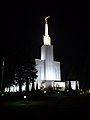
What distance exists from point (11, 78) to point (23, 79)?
12.8 meters

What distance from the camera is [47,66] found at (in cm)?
8444

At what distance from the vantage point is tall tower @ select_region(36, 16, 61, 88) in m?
82.2

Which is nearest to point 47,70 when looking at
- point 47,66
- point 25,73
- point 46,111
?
point 47,66

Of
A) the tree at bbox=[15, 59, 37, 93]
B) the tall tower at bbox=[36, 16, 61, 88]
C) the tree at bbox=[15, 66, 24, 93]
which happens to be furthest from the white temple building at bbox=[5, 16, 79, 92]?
the tree at bbox=[15, 66, 24, 93]

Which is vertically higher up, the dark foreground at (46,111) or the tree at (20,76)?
the tree at (20,76)

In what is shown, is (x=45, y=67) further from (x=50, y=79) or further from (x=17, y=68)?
(x=17, y=68)

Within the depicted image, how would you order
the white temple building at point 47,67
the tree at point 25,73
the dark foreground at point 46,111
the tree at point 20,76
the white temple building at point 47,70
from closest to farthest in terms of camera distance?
the dark foreground at point 46,111, the tree at point 20,76, the tree at point 25,73, the white temple building at point 47,70, the white temple building at point 47,67

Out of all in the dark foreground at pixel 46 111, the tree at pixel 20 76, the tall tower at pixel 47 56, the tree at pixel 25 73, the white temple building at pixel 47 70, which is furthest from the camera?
the tall tower at pixel 47 56

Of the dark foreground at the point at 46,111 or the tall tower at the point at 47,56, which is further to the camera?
the tall tower at the point at 47,56

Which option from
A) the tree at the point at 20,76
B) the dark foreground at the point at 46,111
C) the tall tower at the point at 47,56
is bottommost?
the dark foreground at the point at 46,111

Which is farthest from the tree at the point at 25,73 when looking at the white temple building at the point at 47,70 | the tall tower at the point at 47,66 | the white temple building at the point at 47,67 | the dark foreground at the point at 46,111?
the dark foreground at the point at 46,111

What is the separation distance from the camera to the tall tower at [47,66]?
82250 mm

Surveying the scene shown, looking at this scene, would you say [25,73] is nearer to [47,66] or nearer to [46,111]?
[47,66]

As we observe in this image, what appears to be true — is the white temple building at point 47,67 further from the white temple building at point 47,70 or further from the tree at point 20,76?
the tree at point 20,76
